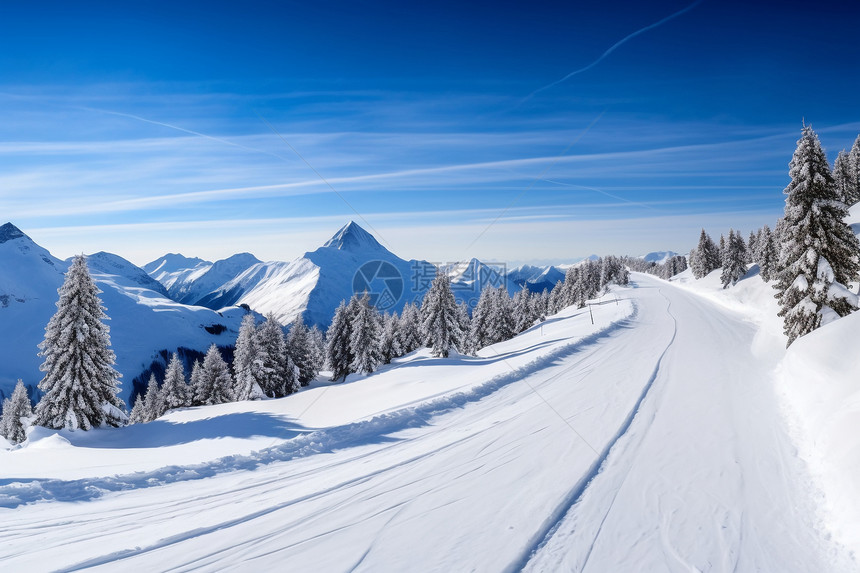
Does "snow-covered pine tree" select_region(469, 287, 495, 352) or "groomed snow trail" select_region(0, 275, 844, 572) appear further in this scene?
"snow-covered pine tree" select_region(469, 287, 495, 352)

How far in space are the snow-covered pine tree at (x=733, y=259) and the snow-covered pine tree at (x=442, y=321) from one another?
188 ft

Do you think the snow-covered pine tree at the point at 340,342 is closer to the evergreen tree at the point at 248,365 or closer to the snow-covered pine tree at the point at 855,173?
the evergreen tree at the point at 248,365

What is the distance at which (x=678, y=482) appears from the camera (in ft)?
21.9

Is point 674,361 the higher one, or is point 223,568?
point 223,568

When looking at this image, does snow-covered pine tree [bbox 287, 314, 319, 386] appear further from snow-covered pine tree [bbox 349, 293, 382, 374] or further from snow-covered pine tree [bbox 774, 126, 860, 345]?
snow-covered pine tree [bbox 774, 126, 860, 345]

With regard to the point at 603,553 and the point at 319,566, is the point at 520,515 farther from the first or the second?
the point at 319,566

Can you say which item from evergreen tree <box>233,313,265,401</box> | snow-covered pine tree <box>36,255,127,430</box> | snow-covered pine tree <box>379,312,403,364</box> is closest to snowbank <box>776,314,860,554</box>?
snow-covered pine tree <box>36,255,127,430</box>

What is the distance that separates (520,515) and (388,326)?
50319mm

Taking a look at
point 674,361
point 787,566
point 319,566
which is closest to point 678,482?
point 787,566

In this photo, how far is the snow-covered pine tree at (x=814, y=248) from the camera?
16.7 m

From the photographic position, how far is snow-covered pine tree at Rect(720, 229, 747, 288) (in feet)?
221

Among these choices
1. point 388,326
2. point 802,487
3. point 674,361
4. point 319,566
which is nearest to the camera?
point 319,566

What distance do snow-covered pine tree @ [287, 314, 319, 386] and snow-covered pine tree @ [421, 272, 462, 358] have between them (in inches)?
739

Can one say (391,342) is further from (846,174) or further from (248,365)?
(846,174)
